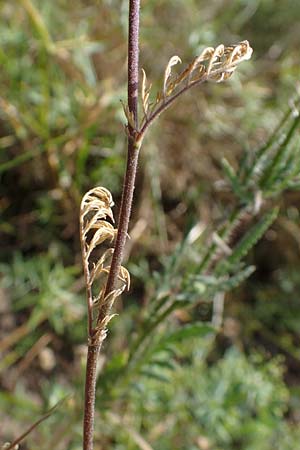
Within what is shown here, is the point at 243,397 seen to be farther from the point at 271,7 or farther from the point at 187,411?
the point at 271,7

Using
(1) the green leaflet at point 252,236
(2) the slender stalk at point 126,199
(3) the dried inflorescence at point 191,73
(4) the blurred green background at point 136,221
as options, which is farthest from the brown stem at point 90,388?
(4) the blurred green background at point 136,221

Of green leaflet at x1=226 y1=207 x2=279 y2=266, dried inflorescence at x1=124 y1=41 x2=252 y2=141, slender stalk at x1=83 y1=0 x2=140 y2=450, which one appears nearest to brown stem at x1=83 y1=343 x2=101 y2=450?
slender stalk at x1=83 y1=0 x2=140 y2=450

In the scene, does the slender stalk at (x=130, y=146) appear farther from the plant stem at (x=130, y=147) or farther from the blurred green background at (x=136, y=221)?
the blurred green background at (x=136, y=221)

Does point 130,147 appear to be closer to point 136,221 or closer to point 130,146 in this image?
point 130,146

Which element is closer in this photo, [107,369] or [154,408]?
[107,369]

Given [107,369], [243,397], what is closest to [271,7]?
[243,397]

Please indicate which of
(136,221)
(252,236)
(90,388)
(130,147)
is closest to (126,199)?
(130,147)

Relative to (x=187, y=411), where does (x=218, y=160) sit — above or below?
above
